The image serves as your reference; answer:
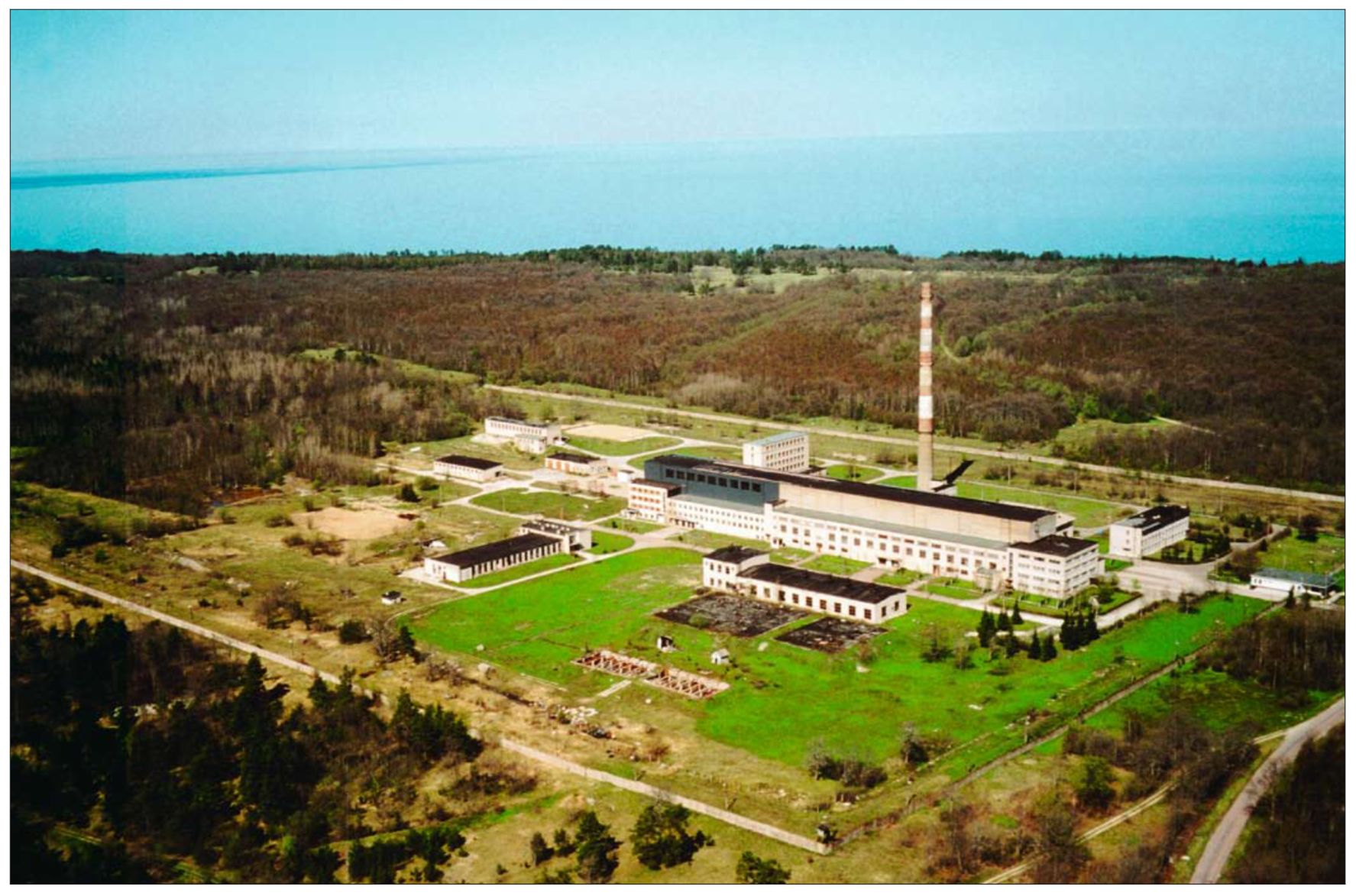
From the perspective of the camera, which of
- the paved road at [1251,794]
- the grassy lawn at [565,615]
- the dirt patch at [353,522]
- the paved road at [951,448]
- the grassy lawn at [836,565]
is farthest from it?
the paved road at [951,448]

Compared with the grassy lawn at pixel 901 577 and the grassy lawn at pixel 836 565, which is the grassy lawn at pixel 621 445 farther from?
the grassy lawn at pixel 901 577

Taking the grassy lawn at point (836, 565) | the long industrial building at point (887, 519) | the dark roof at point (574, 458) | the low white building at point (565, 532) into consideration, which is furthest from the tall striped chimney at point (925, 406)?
the dark roof at point (574, 458)

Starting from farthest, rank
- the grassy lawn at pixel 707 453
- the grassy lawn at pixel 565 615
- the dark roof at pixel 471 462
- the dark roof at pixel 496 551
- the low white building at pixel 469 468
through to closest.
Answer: the grassy lawn at pixel 707 453 < the dark roof at pixel 471 462 < the low white building at pixel 469 468 < the dark roof at pixel 496 551 < the grassy lawn at pixel 565 615

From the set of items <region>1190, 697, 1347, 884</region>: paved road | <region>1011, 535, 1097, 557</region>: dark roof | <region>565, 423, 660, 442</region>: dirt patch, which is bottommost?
<region>1190, 697, 1347, 884</region>: paved road

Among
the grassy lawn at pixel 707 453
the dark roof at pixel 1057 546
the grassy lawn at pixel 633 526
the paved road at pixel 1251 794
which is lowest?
the paved road at pixel 1251 794

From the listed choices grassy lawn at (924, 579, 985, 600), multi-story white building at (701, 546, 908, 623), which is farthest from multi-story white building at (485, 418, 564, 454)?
grassy lawn at (924, 579, 985, 600)

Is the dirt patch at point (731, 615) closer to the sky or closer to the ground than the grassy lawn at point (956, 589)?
closer to the ground

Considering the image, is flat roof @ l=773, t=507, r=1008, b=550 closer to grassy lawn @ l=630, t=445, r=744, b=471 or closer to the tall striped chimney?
the tall striped chimney
